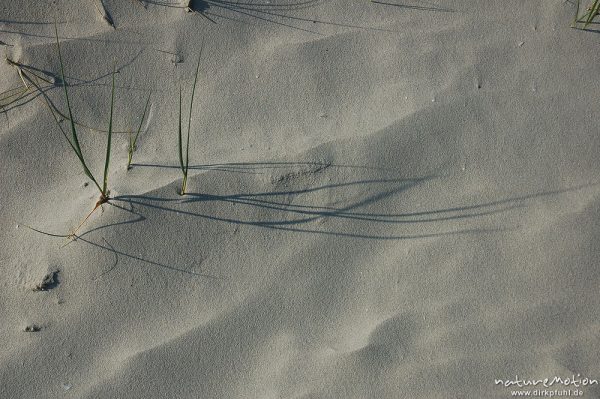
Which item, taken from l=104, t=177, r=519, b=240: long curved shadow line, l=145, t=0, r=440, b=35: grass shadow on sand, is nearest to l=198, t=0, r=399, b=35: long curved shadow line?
l=145, t=0, r=440, b=35: grass shadow on sand

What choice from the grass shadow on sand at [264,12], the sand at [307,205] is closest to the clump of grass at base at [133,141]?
the sand at [307,205]

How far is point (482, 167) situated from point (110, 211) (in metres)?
1.16

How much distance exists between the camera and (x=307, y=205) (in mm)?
1699

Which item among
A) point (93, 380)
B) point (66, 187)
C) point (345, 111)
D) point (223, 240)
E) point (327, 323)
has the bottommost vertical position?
point (93, 380)

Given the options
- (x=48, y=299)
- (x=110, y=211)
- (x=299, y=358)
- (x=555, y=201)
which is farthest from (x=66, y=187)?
(x=555, y=201)

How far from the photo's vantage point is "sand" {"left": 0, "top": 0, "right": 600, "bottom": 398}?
63.8 inches

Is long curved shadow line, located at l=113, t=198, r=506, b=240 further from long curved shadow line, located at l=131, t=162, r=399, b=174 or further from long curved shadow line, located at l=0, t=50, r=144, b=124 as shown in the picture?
long curved shadow line, located at l=0, t=50, r=144, b=124

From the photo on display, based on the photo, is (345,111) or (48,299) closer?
(48,299)

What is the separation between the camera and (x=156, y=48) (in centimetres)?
177

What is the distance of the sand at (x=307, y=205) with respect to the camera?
1621mm

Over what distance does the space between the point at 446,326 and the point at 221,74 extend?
106cm

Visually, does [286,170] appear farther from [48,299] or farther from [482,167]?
[48,299]

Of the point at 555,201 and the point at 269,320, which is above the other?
the point at 555,201

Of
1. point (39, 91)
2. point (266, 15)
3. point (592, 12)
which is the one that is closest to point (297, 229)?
point (266, 15)
